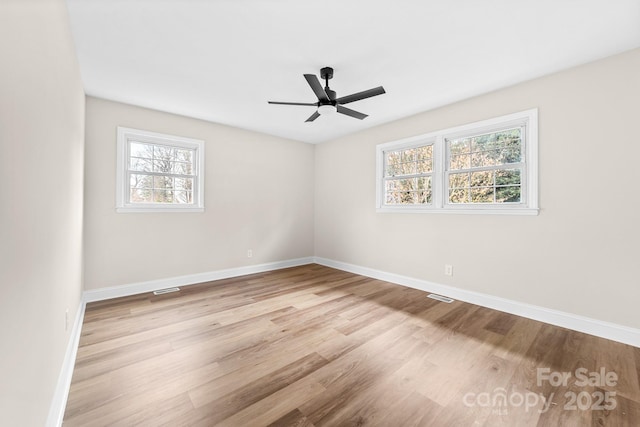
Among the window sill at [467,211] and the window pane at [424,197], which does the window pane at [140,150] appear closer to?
the window sill at [467,211]

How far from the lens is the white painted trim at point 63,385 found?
4.55 ft

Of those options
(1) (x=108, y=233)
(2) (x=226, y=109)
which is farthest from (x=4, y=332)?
(2) (x=226, y=109)

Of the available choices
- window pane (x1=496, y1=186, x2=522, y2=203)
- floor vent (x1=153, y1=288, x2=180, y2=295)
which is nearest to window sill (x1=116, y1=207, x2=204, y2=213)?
floor vent (x1=153, y1=288, x2=180, y2=295)

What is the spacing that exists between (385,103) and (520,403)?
3315 millimetres

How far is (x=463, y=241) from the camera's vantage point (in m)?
3.42

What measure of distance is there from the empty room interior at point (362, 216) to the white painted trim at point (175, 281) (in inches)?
1.2

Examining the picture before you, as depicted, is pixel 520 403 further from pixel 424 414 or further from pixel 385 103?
pixel 385 103

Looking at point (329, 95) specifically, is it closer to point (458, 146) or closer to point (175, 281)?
point (458, 146)

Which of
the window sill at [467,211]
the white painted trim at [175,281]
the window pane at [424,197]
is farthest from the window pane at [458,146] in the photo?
the white painted trim at [175,281]

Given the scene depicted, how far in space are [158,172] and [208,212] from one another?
0.92m

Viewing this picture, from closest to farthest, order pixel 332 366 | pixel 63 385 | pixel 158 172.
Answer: pixel 63 385, pixel 332 366, pixel 158 172

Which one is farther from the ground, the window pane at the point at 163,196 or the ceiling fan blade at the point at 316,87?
the ceiling fan blade at the point at 316,87

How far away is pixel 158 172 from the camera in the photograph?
3.88 metres

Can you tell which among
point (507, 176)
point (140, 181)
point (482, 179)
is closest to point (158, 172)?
point (140, 181)
